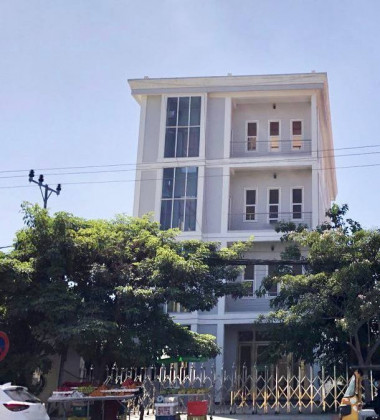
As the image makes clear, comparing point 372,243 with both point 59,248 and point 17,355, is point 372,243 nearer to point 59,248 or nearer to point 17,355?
point 59,248

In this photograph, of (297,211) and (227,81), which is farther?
(227,81)

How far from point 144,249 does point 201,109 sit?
42.2ft

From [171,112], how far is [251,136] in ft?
12.5

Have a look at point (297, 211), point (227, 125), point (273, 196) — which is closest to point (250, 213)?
point (273, 196)

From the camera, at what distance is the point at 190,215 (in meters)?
28.4

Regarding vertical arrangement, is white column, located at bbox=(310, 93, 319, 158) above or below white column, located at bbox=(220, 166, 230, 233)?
above

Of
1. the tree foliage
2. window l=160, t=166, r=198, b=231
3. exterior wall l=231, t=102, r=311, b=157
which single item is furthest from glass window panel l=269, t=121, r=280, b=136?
the tree foliage

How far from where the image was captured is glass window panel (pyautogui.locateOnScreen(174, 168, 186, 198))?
2866cm

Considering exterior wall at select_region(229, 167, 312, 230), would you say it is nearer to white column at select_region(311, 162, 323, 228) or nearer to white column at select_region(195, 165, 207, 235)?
white column at select_region(311, 162, 323, 228)

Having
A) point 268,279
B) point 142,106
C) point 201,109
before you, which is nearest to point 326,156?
point 201,109

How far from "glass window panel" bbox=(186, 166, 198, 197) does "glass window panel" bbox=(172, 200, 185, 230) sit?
518mm

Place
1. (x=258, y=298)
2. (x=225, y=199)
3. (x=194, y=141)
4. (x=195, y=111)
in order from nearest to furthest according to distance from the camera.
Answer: (x=258, y=298) < (x=225, y=199) < (x=194, y=141) < (x=195, y=111)

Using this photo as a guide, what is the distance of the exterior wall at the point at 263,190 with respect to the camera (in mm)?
28766

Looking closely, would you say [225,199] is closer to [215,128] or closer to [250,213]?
[250,213]
